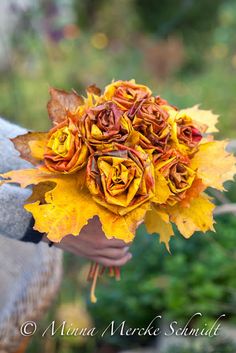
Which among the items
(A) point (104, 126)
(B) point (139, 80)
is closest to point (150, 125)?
(A) point (104, 126)

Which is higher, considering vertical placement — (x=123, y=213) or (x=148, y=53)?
(x=148, y=53)

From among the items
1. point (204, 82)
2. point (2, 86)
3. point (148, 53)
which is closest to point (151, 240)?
point (204, 82)

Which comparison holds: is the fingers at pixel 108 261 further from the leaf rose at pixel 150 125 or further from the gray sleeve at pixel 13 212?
the leaf rose at pixel 150 125

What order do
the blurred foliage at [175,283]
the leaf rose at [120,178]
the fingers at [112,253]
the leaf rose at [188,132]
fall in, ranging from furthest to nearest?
the blurred foliage at [175,283], the fingers at [112,253], the leaf rose at [188,132], the leaf rose at [120,178]

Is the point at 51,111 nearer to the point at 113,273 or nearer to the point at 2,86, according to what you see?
the point at 113,273

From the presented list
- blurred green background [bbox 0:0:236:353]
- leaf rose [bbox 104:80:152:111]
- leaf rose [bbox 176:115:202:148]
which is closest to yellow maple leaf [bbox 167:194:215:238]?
leaf rose [bbox 176:115:202:148]

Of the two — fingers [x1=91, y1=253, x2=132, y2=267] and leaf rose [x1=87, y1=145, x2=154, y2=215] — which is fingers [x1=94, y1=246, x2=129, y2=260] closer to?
fingers [x1=91, y1=253, x2=132, y2=267]

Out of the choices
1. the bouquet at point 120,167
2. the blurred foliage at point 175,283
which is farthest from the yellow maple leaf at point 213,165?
the blurred foliage at point 175,283

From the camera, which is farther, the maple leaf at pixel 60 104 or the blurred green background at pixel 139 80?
the blurred green background at pixel 139 80
